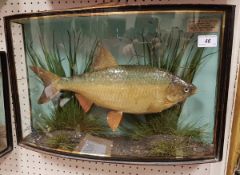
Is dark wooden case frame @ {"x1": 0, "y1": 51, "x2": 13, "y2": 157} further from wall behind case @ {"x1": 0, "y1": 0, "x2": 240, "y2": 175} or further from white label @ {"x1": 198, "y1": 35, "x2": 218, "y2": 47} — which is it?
white label @ {"x1": 198, "y1": 35, "x2": 218, "y2": 47}

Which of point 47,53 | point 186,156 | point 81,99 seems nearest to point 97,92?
point 81,99

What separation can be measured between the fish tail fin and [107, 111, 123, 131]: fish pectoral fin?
6.0 inches

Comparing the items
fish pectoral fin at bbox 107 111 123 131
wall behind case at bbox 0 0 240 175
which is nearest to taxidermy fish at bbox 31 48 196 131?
fish pectoral fin at bbox 107 111 123 131

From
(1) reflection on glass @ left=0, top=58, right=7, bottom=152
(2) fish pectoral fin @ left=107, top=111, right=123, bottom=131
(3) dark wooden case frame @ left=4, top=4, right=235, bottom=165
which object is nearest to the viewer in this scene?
(3) dark wooden case frame @ left=4, top=4, right=235, bottom=165

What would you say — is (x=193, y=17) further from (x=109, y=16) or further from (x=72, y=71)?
(x=72, y=71)

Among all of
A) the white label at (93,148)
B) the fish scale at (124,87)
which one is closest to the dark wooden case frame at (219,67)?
the white label at (93,148)

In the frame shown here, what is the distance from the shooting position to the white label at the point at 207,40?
0.64 metres

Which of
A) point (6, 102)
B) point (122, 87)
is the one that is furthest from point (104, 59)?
point (6, 102)

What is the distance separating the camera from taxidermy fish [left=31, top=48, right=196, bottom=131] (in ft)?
2.18

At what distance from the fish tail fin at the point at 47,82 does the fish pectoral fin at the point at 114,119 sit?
0.15m

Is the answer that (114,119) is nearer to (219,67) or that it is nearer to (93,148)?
(93,148)

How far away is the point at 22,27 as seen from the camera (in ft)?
2.49

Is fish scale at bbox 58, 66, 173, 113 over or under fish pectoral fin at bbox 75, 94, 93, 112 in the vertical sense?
over

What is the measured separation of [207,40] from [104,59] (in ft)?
0.83
